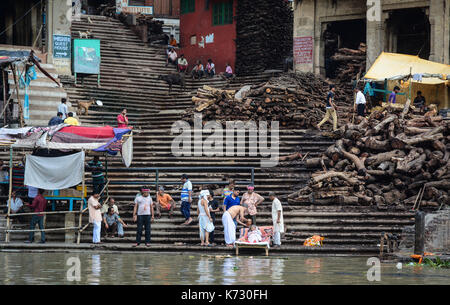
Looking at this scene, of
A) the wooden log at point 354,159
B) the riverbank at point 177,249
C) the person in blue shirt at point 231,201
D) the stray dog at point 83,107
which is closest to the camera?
the riverbank at point 177,249

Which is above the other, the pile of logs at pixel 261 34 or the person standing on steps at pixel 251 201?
the pile of logs at pixel 261 34

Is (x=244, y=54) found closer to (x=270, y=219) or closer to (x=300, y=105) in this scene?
(x=300, y=105)

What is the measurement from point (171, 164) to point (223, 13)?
15.9 m

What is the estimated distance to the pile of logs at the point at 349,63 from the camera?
38.6 m

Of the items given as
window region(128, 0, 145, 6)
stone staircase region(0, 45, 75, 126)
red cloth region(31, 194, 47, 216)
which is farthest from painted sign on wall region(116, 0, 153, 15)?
red cloth region(31, 194, 47, 216)

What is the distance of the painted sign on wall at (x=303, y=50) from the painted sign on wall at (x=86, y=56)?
26.4 feet

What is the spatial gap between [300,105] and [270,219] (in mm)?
9244

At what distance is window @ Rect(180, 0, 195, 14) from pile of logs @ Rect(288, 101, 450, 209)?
1865 centimetres

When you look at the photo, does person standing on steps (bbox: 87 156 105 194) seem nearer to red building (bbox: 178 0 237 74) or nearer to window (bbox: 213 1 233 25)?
red building (bbox: 178 0 237 74)

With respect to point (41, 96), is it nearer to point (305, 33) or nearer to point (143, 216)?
point (143, 216)

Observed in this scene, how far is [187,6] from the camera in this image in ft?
153

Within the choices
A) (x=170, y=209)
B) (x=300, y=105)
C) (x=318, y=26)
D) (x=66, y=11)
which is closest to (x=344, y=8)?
(x=318, y=26)

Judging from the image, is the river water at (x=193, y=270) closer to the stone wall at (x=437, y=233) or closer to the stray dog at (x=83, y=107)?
the stone wall at (x=437, y=233)

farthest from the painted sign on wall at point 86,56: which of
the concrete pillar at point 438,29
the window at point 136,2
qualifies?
the concrete pillar at point 438,29
